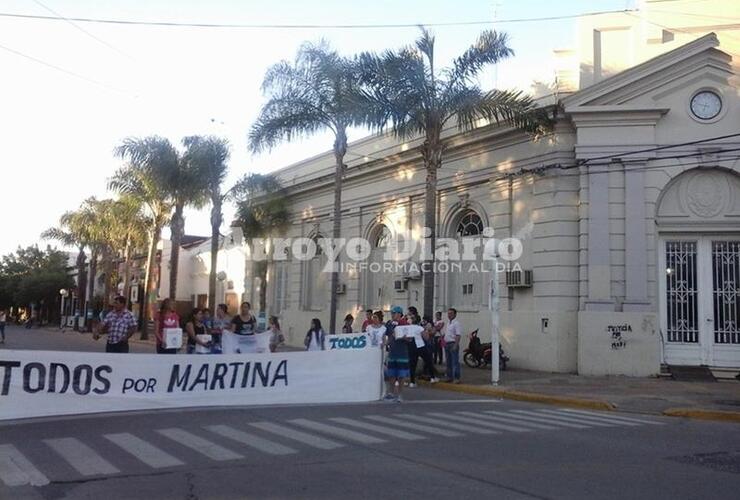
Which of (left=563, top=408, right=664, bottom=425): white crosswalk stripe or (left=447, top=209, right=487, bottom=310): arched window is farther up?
(left=447, top=209, right=487, bottom=310): arched window

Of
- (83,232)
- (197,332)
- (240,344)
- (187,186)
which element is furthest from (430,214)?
(83,232)

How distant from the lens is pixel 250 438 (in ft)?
30.4

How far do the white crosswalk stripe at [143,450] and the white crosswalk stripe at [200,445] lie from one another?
39 centimetres

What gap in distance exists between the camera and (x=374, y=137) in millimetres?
27266

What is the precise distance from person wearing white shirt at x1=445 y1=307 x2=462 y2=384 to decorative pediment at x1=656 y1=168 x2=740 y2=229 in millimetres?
6151

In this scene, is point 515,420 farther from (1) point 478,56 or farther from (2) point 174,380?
(1) point 478,56

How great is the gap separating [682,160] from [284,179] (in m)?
18.9

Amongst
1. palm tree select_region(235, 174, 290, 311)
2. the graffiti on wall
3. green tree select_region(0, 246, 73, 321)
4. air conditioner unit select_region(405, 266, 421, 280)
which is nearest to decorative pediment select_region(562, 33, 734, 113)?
the graffiti on wall

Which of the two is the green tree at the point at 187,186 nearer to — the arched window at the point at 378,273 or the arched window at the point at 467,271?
the arched window at the point at 378,273

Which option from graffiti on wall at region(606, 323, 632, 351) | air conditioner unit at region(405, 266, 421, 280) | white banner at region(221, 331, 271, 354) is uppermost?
air conditioner unit at region(405, 266, 421, 280)

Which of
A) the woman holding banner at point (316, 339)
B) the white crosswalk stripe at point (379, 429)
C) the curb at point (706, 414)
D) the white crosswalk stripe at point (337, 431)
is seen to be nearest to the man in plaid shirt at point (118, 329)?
the white crosswalk stripe at point (337, 431)

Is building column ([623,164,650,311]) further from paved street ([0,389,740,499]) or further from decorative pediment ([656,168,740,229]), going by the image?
paved street ([0,389,740,499])

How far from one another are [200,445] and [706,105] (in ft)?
52.6

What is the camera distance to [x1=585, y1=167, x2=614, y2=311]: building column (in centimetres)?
1880
